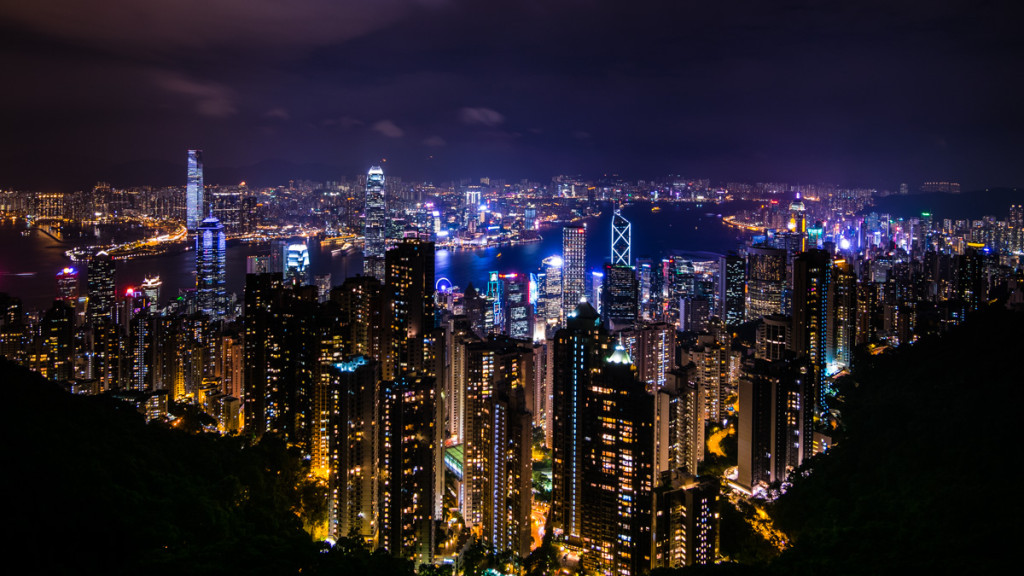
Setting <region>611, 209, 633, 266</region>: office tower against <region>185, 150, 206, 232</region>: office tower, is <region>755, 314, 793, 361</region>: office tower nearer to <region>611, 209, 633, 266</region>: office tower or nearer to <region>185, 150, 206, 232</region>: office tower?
<region>611, 209, 633, 266</region>: office tower

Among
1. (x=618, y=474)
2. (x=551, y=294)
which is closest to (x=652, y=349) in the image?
(x=618, y=474)

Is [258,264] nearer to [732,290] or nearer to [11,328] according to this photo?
[11,328]

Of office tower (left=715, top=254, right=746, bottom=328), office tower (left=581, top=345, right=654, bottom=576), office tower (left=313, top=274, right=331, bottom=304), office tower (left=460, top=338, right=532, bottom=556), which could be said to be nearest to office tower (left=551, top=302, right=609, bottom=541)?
office tower (left=581, top=345, right=654, bottom=576)

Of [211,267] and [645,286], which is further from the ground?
[211,267]

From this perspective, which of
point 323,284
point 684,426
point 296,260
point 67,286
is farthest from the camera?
point 296,260

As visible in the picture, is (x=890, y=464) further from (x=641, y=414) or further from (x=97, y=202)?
(x=97, y=202)
